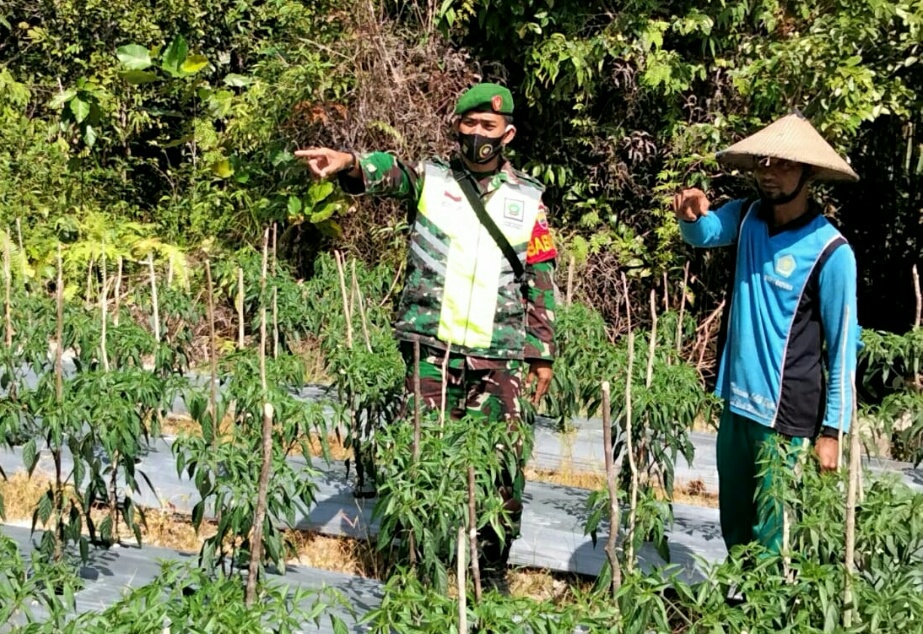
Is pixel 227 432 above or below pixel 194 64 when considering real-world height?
below

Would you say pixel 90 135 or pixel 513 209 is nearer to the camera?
pixel 513 209

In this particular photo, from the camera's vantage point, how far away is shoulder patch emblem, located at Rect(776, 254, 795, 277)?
2.93m

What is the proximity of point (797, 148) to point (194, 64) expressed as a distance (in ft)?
20.6

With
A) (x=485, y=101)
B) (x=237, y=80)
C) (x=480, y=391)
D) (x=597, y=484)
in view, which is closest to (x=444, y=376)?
(x=480, y=391)

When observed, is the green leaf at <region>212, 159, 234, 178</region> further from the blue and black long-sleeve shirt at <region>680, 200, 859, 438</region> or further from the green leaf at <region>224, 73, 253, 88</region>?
the blue and black long-sleeve shirt at <region>680, 200, 859, 438</region>

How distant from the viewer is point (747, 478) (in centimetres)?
312

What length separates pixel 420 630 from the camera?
2.18 meters

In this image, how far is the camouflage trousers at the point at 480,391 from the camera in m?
3.41

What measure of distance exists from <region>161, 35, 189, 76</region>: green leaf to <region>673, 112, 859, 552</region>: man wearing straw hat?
5.95 m

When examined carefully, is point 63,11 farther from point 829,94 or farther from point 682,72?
point 829,94

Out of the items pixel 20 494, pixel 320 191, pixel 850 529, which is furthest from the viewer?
pixel 320 191

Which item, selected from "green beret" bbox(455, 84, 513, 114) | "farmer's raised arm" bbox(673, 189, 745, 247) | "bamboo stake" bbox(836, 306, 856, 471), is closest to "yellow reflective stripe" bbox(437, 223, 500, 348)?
"green beret" bbox(455, 84, 513, 114)

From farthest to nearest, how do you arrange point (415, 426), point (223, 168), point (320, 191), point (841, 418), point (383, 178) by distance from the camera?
point (223, 168) → point (320, 191) → point (383, 178) → point (415, 426) → point (841, 418)

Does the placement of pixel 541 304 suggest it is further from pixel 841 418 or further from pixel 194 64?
pixel 194 64
